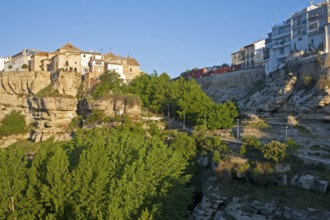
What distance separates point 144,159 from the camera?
23250 mm

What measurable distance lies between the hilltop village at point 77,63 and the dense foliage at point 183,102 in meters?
5.23

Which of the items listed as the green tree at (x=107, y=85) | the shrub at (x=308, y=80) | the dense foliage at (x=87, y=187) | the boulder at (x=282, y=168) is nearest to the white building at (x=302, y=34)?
the shrub at (x=308, y=80)

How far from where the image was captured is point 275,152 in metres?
24.7

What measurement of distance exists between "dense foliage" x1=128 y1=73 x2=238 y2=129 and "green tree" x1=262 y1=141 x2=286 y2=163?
Result: 442 inches

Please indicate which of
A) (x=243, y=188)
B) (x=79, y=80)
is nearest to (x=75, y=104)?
(x=79, y=80)

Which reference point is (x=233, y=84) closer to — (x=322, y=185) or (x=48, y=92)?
(x=48, y=92)

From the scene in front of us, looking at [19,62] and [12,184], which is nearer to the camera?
[12,184]

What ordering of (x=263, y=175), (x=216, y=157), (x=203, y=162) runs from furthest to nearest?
(x=203, y=162) → (x=216, y=157) → (x=263, y=175)

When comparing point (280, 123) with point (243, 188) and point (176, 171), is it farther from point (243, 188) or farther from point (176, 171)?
point (176, 171)

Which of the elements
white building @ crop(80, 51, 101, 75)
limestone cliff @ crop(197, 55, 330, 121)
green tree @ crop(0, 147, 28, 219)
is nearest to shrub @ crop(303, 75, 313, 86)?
limestone cliff @ crop(197, 55, 330, 121)

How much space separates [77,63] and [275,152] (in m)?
34.5

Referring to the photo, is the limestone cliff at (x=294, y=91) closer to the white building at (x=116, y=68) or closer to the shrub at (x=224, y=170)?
the shrub at (x=224, y=170)

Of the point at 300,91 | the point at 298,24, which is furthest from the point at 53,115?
the point at 298,24

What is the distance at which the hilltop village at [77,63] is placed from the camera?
4916 centimetres
